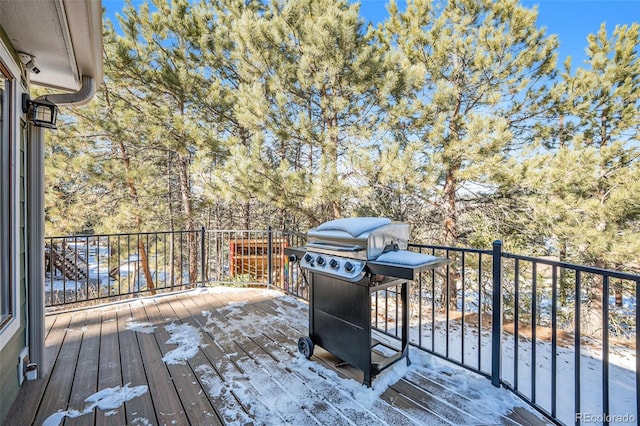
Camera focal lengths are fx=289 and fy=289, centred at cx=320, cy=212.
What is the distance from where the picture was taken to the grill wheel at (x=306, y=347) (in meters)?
2.27

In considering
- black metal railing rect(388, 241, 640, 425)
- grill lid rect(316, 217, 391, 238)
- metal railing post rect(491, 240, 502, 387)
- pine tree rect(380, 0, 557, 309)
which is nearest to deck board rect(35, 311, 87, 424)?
grill lid rect(316, 217, 391, 238)

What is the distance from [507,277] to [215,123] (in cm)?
791

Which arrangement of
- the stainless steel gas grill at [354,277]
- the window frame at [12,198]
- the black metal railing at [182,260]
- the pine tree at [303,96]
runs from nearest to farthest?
the window frame at [12,198]
the stainless steel gas grill at [354,277]
the black metal railing at [182,260]
the pine tree at [303,96]

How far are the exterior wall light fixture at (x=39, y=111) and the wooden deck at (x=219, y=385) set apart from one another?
1770 mm

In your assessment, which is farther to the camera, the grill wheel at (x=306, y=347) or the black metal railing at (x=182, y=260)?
the black metal railing at (x=182, y=260)

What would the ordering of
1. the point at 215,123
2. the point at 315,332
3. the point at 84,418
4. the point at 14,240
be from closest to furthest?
1. the point at 84,418
2. the point at 14,240
3. the point at 315,332
4. the point at 215,123

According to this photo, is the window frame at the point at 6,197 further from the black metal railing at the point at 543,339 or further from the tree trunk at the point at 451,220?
the tree trunk at the point at 451,220

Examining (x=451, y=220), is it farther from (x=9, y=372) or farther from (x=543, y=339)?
(x=9, y=372)

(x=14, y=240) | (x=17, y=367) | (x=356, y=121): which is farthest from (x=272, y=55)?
(x=17, y=367)

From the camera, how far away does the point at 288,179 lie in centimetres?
529

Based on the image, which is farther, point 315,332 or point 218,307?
point 218,307

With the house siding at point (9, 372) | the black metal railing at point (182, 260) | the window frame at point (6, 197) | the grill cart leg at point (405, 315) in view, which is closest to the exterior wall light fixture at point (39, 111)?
the window frame at point (6, 197)

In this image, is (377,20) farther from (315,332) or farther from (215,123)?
(315,332)

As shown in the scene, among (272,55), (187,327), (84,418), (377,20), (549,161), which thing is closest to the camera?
(84,418)
